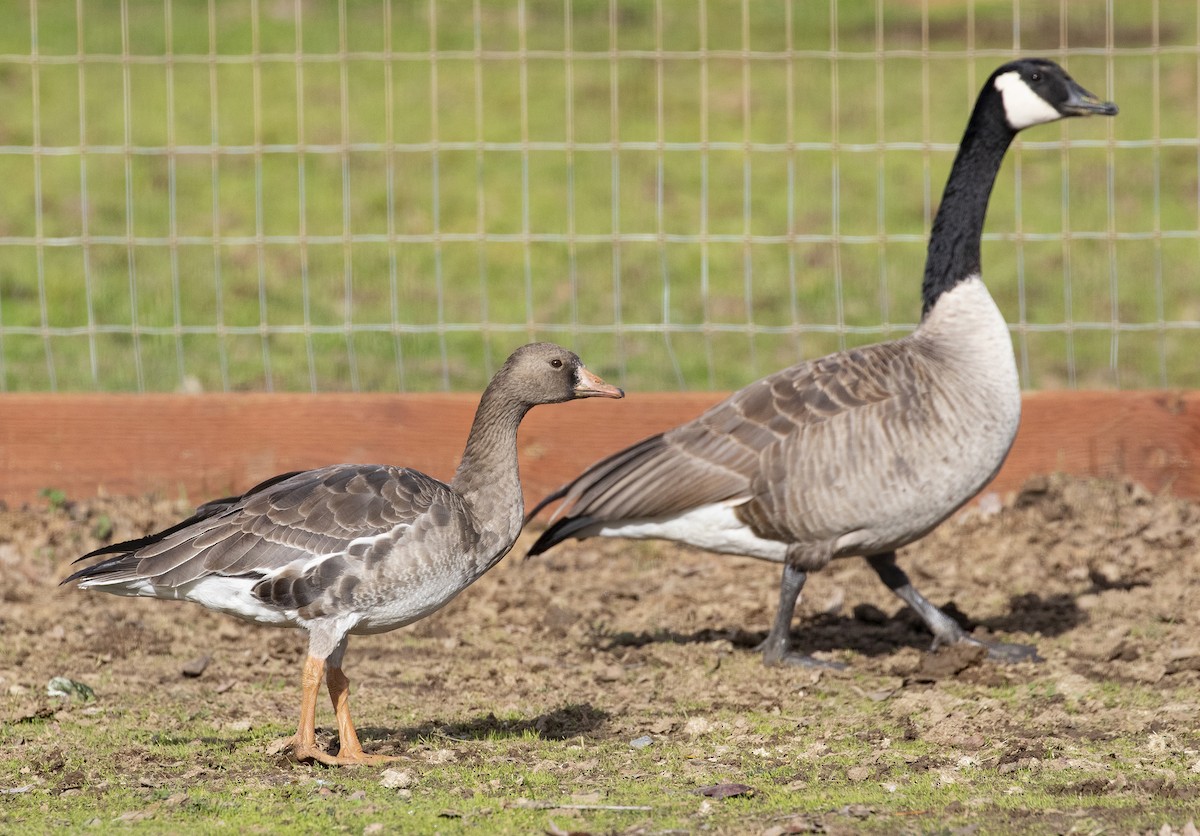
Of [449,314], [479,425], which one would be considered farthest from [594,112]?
[479,425]

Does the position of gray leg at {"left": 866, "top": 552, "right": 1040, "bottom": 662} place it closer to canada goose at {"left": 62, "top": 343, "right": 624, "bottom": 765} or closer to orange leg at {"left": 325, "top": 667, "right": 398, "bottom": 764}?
canada goose at {"left": 62, "top": 343, "right": 624, "bottom": 765}

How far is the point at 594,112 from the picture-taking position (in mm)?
15336

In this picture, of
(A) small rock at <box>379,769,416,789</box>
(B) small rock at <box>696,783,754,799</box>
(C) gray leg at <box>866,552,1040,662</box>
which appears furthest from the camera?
(C) gray leg at <box>866,552,1040,662</box>

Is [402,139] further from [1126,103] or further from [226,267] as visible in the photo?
[1126,103]

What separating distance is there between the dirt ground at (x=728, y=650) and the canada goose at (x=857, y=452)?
0.46 m

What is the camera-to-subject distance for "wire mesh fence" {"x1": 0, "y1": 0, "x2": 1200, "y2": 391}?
8477mm

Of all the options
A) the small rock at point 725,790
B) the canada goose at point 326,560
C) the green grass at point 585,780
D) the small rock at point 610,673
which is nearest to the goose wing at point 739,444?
the small rock at point 610,673

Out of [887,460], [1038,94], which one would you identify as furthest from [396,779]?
[1038,94]

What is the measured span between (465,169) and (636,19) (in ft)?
14.3

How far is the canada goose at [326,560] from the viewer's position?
16.4ft

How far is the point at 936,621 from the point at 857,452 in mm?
931

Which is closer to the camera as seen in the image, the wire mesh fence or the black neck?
the black neck

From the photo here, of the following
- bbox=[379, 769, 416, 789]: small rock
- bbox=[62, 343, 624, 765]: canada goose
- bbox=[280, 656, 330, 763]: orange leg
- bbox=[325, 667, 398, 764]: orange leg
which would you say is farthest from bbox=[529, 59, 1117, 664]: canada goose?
bbox=[379, 769, 416, 789]: small rock

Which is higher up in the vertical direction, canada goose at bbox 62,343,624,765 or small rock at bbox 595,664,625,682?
canada goose at bbox 62,343,624,765
